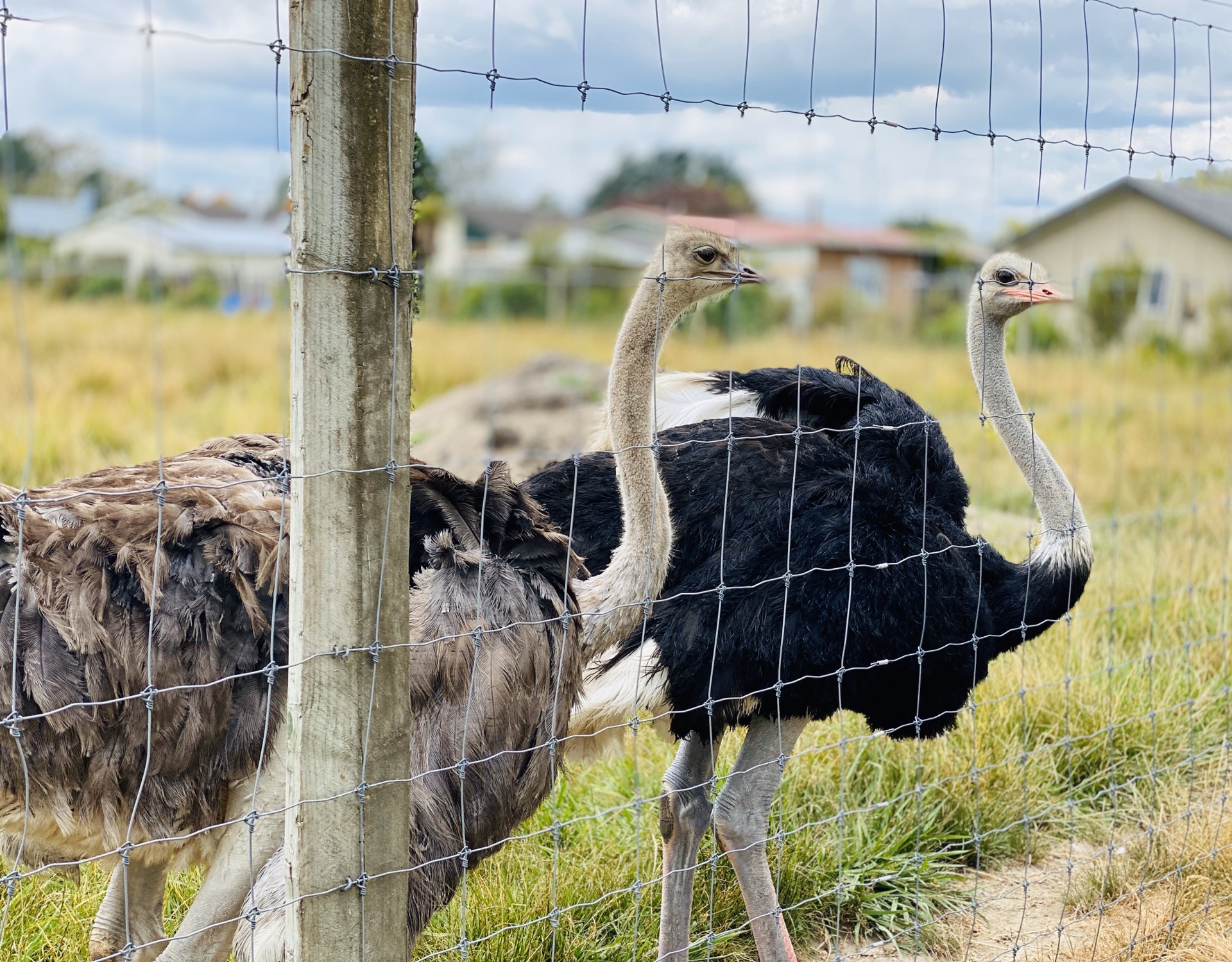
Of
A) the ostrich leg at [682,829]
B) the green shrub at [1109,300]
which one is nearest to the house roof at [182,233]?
the green shrub at [1109,300]

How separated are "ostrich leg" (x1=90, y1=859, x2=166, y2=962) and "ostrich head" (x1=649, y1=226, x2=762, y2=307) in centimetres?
165

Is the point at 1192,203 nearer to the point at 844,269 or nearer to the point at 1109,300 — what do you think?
the point at 1109,300

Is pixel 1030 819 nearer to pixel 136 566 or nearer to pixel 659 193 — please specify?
pixel 136 566

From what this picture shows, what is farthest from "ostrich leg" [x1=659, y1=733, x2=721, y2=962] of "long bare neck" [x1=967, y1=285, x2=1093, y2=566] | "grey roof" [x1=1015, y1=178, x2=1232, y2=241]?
"grey roof" [x1=1015, y1=178, x2=1232, y2=241]

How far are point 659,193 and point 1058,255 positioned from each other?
21030 millimetres

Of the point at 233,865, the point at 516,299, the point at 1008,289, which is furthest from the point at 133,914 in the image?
the point at 516,299

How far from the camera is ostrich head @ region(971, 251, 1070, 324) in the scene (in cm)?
348

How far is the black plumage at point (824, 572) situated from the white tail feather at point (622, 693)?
3 centimetres

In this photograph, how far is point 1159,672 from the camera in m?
4.48

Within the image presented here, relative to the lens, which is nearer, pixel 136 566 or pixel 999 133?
pixel 136 566

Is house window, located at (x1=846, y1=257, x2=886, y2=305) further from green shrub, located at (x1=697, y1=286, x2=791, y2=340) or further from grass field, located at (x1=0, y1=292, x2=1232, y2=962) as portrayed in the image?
grass field, located at (x1=0, y1=292, x2=1232, y2=962)

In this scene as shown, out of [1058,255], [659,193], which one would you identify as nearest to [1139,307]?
[1058,255]

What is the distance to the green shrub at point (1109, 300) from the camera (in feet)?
70.8

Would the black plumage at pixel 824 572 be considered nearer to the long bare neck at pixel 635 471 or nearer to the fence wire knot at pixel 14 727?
the long bare neck at pixel 635 471
